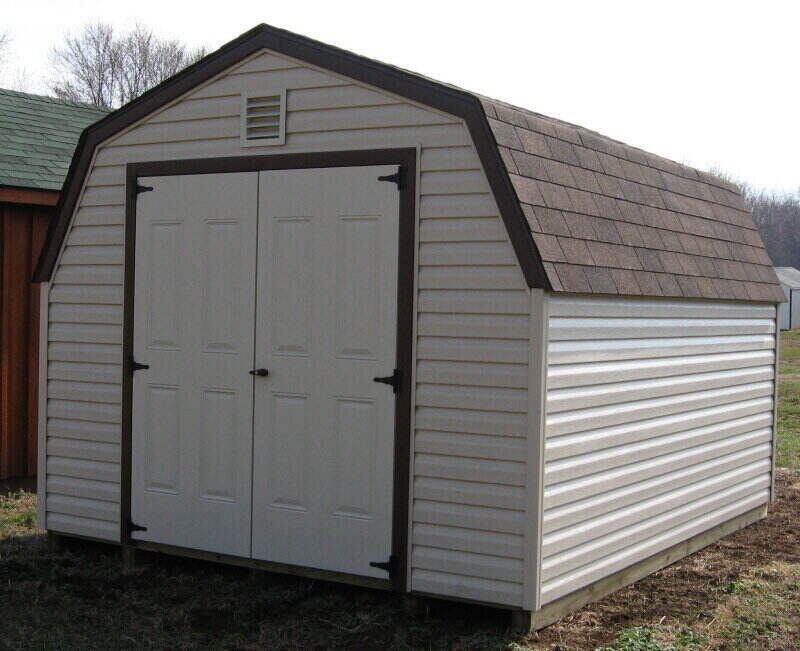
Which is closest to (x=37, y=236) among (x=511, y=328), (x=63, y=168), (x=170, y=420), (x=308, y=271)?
(x=63, y=168)

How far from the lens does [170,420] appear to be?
6.47 meters

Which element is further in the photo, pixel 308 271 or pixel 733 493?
pixel 733 493

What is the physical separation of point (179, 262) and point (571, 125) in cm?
255

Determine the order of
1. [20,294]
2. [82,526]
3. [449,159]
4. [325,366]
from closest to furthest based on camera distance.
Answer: [449,159] < [325,366] < [82,526] < [20,294]

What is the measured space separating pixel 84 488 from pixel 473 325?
2846 millimetres

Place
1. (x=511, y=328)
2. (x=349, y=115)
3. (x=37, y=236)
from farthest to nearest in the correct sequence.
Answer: (x=37, y=236)
(x=349, y=115)
(x=511, y=328)

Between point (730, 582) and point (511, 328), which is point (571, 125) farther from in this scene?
point (730, 582)

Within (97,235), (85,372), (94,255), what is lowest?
(85,372)

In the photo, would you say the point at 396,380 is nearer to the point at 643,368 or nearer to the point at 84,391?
the point at 643,368

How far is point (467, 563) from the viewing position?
5.46 meters

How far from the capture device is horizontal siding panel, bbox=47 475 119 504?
6720 mm

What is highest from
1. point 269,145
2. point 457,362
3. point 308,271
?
point 269,145

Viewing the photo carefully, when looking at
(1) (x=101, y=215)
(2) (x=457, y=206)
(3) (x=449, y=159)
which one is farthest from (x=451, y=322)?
(1) (x=101, y=215)

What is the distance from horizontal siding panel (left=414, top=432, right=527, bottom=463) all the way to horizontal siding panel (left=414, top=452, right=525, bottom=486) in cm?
2
